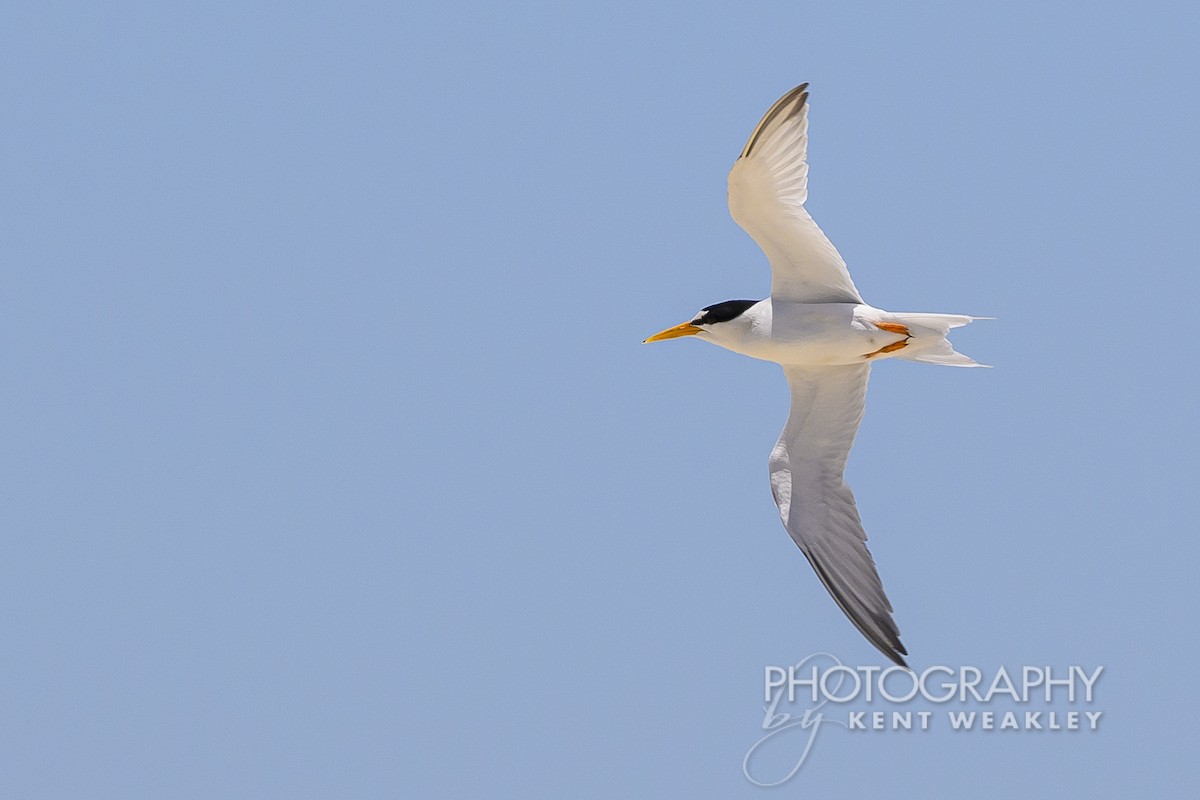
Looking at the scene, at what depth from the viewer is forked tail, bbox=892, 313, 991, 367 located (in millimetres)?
12688

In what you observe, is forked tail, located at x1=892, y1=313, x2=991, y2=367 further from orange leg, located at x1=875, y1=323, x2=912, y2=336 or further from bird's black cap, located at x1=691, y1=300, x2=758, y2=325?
bird's black cap, located at x1=691, y1=300, x2=758, y2=325

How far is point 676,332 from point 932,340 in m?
2.12

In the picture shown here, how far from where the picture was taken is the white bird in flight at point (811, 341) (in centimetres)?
1230

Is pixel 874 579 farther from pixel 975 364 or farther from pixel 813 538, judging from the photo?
pixel 975 364

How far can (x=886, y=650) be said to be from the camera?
12539mm

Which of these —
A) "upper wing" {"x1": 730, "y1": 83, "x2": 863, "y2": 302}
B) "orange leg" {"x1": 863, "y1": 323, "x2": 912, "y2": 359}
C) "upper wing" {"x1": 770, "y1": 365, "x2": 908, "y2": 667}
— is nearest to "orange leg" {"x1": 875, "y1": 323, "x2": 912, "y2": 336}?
"orange leg" {"x1": 863, "y1": 323, "x2": 912, "y2": 359}

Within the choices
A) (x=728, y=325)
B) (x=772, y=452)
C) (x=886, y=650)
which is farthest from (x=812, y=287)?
(x=886, y=650)

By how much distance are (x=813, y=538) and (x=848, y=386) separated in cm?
134

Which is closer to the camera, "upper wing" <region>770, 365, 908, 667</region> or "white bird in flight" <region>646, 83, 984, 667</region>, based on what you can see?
"white bird in flight" <region>646, 83, 984, 667</region>

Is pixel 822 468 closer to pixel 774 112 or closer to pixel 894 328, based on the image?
pixel 894 328

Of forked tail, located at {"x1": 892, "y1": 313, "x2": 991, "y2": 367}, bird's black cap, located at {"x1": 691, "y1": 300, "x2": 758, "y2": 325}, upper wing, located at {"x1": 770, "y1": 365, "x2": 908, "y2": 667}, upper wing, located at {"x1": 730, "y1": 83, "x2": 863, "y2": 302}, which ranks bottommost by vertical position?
upper wing, located at {"x1": 770, "y1": 365, "x2": 908, "y2": 667}

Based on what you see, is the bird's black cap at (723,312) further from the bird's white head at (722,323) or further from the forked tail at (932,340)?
the forked tail at (932,340)

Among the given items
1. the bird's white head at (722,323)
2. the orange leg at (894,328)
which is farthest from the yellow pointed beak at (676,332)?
the orange leg at (894,328)

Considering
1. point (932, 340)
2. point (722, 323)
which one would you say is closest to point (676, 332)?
point (722, 323)
